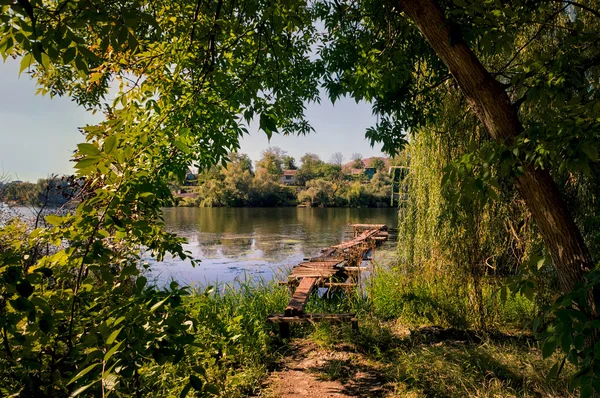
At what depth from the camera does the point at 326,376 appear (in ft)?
12.1

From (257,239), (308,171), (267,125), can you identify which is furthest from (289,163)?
(267,125)

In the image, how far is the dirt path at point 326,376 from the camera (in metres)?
3.38

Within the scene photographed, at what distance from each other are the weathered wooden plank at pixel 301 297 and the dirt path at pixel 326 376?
51cm

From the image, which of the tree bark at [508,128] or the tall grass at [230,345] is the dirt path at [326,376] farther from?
the tree bark at [508,128]

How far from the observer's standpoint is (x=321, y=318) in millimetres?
4730

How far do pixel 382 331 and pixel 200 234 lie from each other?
15517 millimetres

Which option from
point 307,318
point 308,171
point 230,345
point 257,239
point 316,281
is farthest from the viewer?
point 308,171

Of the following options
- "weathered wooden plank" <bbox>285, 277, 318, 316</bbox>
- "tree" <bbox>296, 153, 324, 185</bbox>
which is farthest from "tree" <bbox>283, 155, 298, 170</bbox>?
"weathered wooden plank" <bbox>285, 277, 318, 316</bbox>

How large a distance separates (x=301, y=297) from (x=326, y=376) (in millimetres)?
1796

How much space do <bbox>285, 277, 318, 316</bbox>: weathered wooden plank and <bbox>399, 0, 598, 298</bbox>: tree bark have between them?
11.1 feet

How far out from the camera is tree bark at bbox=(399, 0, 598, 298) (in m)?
1.89

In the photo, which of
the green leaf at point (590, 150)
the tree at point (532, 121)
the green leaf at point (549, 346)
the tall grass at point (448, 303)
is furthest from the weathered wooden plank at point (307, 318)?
the green leaf at point (590, 150)

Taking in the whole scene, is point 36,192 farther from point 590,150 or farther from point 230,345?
point 590,150

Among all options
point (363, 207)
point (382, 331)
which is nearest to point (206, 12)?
point (382, 331)
